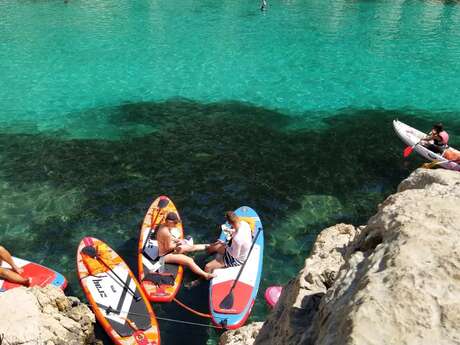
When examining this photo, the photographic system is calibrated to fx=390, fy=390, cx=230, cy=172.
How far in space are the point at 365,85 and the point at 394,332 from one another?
890 inches

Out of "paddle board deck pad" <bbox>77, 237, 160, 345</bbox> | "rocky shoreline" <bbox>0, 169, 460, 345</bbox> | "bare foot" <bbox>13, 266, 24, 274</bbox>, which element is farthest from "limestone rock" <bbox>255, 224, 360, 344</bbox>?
"bare foot" <bbox>13, 266, 24, 274</bbox>

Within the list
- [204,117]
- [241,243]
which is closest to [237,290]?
[241,243]

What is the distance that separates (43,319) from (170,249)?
3760 millimetres

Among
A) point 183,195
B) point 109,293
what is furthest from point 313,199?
point 109,293

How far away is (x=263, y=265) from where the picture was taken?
10625 millimetres

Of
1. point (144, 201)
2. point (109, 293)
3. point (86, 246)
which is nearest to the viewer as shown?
point (109, 293)

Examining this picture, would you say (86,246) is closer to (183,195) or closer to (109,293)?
(109,293)

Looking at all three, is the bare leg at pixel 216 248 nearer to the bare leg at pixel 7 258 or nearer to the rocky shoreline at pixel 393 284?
the bare leg at pixel 7 258

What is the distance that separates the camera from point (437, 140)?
49.2 feet

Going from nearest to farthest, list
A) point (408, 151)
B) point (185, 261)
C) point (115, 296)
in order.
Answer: point (115, 296) → point (185, 261) → point (408, 151)

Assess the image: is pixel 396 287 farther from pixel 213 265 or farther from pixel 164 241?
pixel 164 241

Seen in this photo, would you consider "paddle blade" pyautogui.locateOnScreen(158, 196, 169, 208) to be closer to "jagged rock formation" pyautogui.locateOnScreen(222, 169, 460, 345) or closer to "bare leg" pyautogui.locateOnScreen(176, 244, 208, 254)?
"bare leg" pyautogui.locateOnScreen(176, 244, 208, 254)

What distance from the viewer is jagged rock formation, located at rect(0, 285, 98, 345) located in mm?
6117

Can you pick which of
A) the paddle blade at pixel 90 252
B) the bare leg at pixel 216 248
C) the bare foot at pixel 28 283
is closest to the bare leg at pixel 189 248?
the bare leg at pixel 216 248
